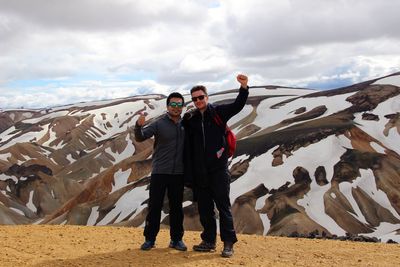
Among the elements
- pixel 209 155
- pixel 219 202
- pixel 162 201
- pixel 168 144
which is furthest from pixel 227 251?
pixel 168 144

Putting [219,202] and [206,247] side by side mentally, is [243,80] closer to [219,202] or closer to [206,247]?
[219,202]

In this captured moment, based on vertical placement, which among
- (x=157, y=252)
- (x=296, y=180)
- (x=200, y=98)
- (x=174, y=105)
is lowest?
(x=296, y=180)

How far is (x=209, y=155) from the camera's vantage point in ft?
29.8

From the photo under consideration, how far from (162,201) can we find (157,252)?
3.32 ft

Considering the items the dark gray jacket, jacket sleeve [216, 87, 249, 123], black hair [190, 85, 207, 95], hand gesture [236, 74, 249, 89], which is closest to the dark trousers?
the dark gray jacket

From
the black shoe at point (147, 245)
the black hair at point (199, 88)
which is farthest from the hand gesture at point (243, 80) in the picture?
the black shoe at point (147, 245)

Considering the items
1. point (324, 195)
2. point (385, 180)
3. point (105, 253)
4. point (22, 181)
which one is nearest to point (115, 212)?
point (324, 195)

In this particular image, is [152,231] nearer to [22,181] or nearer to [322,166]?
[322,166]

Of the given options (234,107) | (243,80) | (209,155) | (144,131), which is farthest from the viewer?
(144,131)

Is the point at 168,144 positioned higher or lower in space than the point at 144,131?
lower

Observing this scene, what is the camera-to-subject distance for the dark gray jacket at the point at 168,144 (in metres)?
9.34

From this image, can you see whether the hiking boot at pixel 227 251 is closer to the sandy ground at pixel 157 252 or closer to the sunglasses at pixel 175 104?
the sandy ground at pixel 157 252

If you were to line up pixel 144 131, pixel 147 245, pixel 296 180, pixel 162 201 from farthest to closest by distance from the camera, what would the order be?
pixel 296 180 → pixel 147 245 → pixel 162 201 → pixel 144 131

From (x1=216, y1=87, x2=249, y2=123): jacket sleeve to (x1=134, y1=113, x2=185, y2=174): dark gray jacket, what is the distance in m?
0.87
